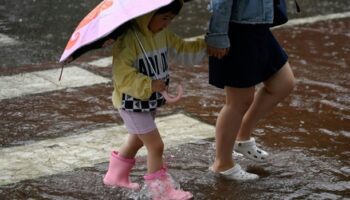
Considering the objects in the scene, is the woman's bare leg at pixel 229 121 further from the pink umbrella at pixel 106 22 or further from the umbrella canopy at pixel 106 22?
the umbrella canopy at pixel 106 22

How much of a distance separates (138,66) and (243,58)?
64cm

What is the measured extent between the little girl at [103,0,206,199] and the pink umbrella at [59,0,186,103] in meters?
0.15

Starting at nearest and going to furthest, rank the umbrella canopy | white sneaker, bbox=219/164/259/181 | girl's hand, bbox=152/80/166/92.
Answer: the umbrella canopy
girl's hand, bbox=152/80/166/92
white sneaker, bbox=219/164/259/181

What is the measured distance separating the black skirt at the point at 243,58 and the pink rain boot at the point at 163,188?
648mm

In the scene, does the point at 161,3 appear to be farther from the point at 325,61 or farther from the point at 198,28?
the point at 198,28

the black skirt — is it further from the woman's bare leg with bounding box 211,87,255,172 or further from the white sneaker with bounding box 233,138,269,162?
the white sneaker with bounding box 233,138,269,162

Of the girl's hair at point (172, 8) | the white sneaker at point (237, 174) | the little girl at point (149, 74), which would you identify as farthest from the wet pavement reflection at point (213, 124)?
the girl's hair at point (172, 8)

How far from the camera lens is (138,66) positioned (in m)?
3.71

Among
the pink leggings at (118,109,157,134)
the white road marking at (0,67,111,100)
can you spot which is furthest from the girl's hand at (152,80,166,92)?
the white road marking at (0,67,111,100)

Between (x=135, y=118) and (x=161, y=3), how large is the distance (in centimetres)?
72

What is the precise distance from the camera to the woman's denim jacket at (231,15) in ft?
12.3

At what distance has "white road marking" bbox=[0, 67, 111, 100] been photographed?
619 centimetres

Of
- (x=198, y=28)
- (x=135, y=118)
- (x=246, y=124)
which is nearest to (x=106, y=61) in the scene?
(x=198, y=28)

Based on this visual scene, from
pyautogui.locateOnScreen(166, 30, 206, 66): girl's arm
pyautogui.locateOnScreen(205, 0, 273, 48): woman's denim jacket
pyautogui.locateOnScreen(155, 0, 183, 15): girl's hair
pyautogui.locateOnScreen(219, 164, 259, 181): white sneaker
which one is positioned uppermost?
pyautogui.locateOnScreen(155, 0, 183, 15): girl's hair
